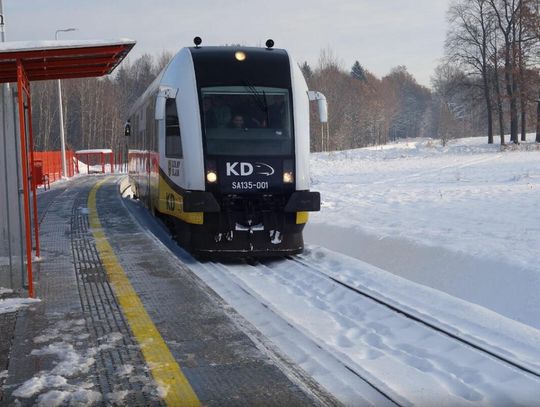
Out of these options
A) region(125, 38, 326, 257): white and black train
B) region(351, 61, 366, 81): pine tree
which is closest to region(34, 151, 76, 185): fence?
region(125, 38, 326, 257): white and black train

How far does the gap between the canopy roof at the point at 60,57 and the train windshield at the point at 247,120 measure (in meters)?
1.64

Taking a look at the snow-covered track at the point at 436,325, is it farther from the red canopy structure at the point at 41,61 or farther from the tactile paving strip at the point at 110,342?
the red canopy structure at the point at 41,61

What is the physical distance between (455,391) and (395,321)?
68.0 inches

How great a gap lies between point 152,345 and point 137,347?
119mm

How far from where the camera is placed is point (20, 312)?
5.72 metres

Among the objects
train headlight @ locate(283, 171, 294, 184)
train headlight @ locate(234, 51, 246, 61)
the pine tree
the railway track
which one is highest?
the pine tree

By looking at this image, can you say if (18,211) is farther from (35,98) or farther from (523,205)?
(35,98)

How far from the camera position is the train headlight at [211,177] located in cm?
855

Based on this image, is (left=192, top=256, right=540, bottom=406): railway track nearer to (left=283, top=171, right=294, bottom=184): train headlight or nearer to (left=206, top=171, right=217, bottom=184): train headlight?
(left=206, top=171, right=217, bottom=184): train headlight

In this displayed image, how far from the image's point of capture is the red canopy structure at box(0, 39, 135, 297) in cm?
589

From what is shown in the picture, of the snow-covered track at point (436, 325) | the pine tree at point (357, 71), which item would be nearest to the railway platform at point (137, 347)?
the snow-covered track at point (436, 325)

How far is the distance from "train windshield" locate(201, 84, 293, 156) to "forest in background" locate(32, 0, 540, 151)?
3944 centimetres

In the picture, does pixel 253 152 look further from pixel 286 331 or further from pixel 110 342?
pixel 110 342

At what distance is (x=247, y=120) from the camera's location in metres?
8.94
